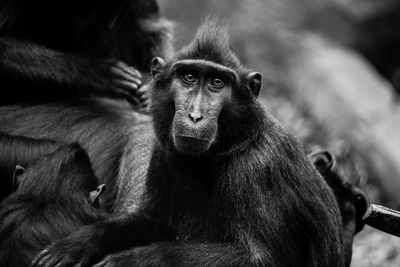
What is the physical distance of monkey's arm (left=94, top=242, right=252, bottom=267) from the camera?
217 inches

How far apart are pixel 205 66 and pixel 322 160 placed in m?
1.95

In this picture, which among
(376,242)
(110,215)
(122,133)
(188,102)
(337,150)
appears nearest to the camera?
(188,102)

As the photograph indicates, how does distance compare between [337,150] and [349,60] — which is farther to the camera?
[349,60]

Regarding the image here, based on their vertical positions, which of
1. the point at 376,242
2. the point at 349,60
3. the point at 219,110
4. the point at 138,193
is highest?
the point at 219,110

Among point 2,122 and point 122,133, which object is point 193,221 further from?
point 2,122

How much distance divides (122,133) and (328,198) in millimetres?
1945

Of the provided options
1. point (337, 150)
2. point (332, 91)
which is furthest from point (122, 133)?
point (332, 91)

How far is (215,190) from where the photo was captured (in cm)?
584

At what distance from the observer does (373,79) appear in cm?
1433

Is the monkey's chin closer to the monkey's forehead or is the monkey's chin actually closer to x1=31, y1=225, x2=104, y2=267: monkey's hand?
the monkey's forehead

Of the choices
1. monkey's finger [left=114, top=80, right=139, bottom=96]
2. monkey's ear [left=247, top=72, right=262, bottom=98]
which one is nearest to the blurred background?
Result: monkey's finger [left=114, top=80, right=139, bottom=96]

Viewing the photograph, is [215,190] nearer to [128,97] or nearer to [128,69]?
[128,97]

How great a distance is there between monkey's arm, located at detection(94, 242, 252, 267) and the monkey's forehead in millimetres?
1263

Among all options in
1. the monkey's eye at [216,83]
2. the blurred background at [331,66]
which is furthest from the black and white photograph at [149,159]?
the blurred background at [331,66]
